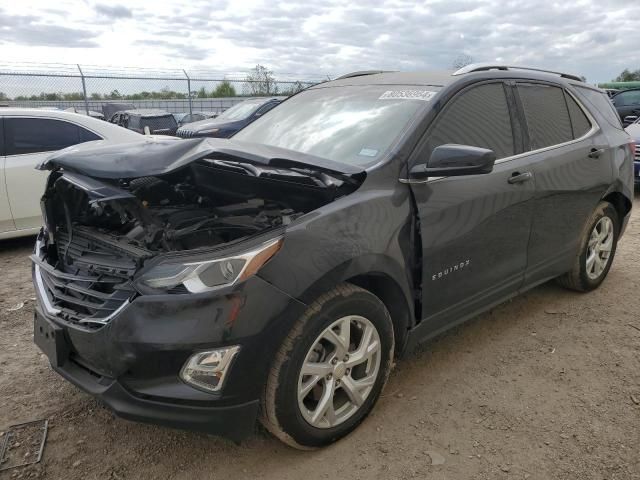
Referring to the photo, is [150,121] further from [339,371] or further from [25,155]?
[339,371]

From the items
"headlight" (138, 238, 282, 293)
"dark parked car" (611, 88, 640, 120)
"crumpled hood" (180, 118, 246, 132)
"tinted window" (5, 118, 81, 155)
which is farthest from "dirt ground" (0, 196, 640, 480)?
"dark parked car" (611, 88, 640, 120)

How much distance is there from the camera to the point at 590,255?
14.1 feet

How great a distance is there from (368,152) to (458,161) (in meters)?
0.49

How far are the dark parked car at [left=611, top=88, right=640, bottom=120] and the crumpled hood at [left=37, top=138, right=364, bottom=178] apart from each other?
15.3m

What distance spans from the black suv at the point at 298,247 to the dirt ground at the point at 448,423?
245mm

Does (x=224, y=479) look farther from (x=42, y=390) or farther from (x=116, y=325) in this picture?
(x=42, y=390)

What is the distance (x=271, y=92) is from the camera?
69.5 feet

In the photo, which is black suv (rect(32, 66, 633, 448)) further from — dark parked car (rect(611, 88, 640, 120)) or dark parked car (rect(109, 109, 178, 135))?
dark parked car (rect(611, 88, 640, 120))

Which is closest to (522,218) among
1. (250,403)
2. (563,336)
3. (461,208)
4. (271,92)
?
(461,208)

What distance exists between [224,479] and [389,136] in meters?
1.88

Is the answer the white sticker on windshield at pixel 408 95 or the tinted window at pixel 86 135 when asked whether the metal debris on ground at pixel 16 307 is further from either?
the white sticker on windshield at pixel 408 95

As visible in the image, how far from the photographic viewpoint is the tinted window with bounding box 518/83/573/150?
356 centimetres

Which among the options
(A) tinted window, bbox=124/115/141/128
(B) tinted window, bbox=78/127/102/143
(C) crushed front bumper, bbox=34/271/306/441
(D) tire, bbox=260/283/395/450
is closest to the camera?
(C) crushed front bumper, bbox=34/271/306/441

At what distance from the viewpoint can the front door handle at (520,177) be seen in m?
3.28
